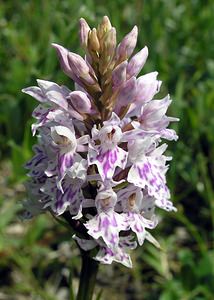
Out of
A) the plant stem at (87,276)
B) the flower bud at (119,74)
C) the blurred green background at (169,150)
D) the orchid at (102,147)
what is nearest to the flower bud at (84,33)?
the orchid at (102,147)

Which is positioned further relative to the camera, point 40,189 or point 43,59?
point 43,59

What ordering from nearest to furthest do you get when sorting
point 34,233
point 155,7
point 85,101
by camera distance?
point 85,101 < point 34,233 < point 155,7

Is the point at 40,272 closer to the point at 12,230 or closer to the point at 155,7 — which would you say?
the point at 12,230

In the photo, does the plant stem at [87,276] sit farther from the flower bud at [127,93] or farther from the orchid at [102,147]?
the flower bud at [127,93]

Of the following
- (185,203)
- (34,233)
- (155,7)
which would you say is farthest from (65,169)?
(155,7)

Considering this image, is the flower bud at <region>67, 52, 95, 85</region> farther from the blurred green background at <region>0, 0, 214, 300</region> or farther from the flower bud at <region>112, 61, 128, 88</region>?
the blurred green background at <region>0, 0, 214, 300</region>
